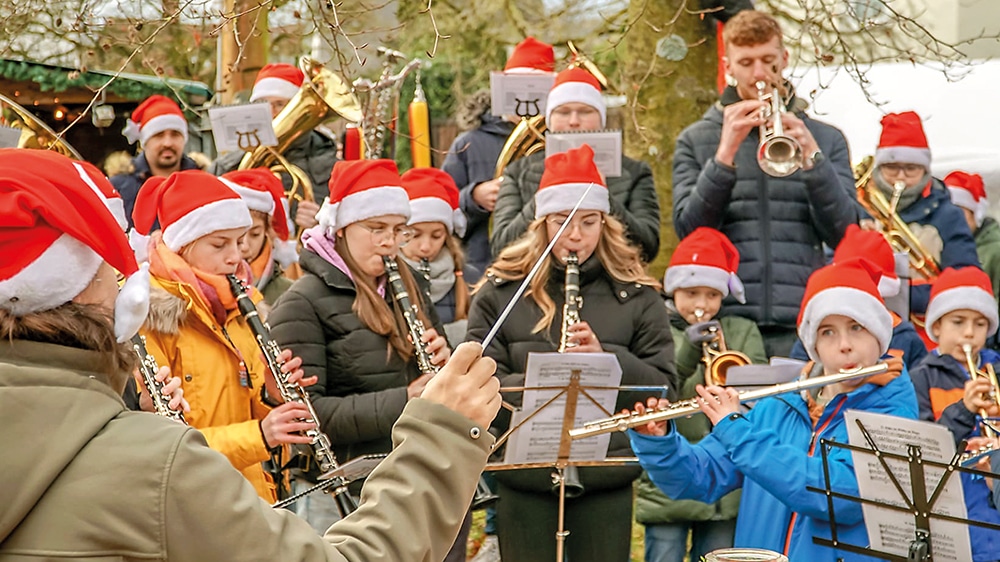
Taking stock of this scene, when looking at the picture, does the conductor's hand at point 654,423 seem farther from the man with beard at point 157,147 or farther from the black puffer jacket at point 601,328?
the man with beard at point 157,147

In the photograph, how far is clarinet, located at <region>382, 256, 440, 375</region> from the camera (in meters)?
5.01

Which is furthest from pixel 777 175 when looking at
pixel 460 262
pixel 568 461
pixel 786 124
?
pixel 568 461

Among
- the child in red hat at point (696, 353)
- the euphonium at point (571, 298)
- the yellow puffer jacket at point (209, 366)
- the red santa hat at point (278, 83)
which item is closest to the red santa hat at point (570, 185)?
the euphonium at point (571, 298)

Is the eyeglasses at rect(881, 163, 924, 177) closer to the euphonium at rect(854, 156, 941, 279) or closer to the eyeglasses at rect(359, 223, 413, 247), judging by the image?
the euphonium at rect(854, 156, 941, 279)

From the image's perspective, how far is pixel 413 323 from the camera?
5.04 metres

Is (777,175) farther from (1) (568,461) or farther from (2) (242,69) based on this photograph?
(2) (242,69)

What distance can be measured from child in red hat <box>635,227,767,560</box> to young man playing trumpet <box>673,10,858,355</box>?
0.12 metres

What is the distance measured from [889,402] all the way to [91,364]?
10.8 ft

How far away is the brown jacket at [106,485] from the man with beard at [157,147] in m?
5.58

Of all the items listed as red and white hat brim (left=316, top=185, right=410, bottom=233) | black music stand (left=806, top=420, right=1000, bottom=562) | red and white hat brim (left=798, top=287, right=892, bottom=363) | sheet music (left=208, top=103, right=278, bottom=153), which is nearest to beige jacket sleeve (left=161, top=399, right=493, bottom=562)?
black music stand (left=806, top=420, right=1000, bottom=562)

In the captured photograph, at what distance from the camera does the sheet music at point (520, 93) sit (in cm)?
718

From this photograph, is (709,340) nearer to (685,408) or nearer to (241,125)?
(685,408)

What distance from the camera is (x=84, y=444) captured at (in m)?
2.00

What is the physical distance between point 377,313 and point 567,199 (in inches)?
43.3
